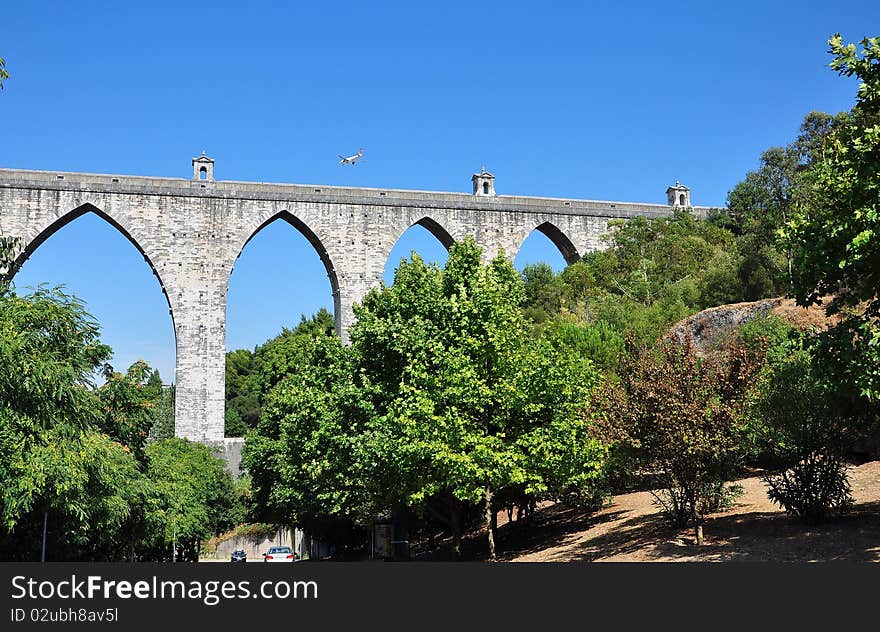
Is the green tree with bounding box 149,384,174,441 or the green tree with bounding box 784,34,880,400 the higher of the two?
the green tree with bounding box 149,384,174,441

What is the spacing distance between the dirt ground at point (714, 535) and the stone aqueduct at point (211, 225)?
2203cm

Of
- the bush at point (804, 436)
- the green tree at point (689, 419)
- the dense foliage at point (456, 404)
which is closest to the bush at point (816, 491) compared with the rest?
the bush at point (804, 436)

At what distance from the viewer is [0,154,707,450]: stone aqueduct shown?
37.8m

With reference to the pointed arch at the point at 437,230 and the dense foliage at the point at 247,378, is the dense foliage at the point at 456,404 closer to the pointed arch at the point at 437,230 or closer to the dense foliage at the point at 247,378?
the pointed arch at the point at 437,230

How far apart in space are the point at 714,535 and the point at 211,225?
100 feet

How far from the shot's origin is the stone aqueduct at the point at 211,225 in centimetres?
3778

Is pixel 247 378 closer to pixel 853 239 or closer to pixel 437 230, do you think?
pixel 437 230

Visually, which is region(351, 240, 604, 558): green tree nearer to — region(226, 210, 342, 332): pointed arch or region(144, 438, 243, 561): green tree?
region(144, 438, 243, 561): green tree

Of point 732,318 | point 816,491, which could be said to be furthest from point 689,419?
point 732,318

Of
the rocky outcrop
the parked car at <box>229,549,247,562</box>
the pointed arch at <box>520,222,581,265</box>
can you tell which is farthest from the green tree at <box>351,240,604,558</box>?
the pointed arch at <box>520,222,581,265</box>

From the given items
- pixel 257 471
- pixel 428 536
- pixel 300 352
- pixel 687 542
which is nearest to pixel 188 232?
pixel 300 352

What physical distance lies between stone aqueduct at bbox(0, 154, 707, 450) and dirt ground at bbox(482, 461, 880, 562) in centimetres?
2203

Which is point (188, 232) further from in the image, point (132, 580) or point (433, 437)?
point (132, 580)

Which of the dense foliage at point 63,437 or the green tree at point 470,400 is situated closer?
the dense foliage at point 63,437
